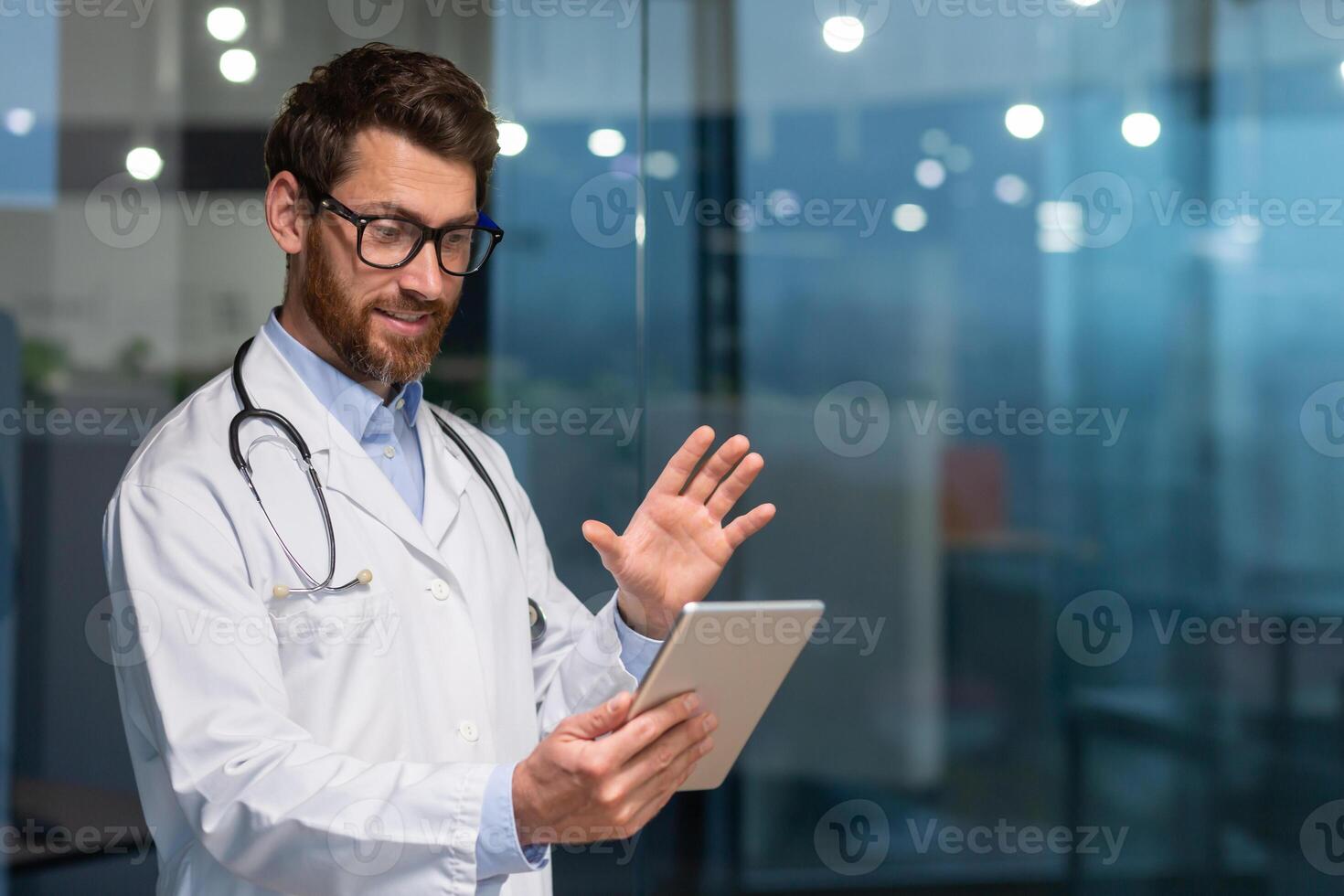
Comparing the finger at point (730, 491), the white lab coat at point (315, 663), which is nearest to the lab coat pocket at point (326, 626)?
the white lab coat at point (315, 663)

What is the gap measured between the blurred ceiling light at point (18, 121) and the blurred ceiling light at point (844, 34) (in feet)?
5.47

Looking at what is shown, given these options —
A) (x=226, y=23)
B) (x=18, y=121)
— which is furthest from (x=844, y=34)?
(x=18, y=121)

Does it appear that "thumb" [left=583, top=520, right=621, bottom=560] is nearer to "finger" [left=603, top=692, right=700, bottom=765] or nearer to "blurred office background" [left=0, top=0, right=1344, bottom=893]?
"finger" [left=603, top=692, right=700, bottom=765]

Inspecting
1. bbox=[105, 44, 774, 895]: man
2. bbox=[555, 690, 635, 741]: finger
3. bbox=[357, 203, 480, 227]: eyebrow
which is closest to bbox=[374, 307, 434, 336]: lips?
bbox=[105, 44, 774, 895]: man

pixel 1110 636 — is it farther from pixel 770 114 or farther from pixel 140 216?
pixel 140 216

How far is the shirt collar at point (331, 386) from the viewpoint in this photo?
1491 millimetres

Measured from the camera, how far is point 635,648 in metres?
1.54

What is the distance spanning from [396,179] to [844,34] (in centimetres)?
154

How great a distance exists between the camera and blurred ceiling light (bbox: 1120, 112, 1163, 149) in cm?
271

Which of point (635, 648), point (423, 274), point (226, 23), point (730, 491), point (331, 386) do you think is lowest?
A: point (635, 648)

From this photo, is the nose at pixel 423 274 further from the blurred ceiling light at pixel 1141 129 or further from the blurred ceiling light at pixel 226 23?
the blurred ceiling light at pixel 1141 129

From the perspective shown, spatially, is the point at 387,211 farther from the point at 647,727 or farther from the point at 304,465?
the point at 647,727

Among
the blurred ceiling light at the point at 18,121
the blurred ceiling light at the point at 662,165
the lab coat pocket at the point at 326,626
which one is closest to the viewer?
the lab coat pocket at the point at 326,626

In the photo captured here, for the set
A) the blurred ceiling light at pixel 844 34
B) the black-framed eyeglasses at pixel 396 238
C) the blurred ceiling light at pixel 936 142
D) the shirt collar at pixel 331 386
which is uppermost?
the blurred ceiling light at pixel 844 34
